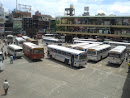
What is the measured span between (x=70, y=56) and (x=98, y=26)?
3296cm

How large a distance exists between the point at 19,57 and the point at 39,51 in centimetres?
495

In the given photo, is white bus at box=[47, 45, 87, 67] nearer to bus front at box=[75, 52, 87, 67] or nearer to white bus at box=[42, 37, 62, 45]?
bus front at box=[75, 52, 87, 67]

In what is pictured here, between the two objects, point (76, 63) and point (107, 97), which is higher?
point (76, 63)

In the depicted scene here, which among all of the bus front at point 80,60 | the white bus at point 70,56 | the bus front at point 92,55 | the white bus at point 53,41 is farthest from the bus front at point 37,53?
the white bus at point 53,41

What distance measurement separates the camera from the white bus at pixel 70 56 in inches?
806

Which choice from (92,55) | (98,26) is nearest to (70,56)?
(92,55)

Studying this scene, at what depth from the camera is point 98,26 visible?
2028 inches

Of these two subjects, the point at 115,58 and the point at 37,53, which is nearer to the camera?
the point at 115,58

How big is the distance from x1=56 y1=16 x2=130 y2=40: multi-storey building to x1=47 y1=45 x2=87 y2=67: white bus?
95.5 ft

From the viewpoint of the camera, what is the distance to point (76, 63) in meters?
20.7

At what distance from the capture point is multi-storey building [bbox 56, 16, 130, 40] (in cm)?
4703

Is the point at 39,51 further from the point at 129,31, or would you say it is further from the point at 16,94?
the point at 129,31

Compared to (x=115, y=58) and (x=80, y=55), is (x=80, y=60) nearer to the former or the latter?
(x=80, y=55)

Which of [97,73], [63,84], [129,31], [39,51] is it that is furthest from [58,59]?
[129,31]
